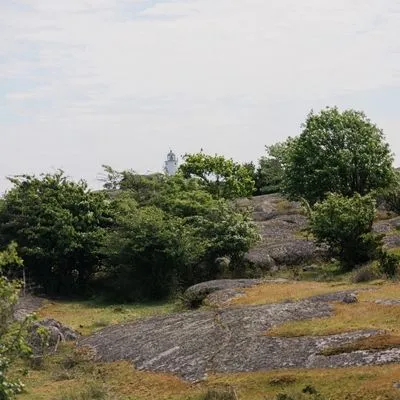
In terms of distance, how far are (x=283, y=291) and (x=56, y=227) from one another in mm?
18222

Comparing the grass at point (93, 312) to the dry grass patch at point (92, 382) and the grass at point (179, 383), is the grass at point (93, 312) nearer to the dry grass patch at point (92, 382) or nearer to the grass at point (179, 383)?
the dry grass patch at point (92, 382)

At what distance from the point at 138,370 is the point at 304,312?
684cm

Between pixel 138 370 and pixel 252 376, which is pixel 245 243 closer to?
pixel 138 370

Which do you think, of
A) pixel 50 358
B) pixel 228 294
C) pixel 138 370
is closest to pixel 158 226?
pixel 228 294

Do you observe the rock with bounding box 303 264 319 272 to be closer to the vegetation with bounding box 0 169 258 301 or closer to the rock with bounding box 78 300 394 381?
the vegetation with bounding box 0 169 258 301

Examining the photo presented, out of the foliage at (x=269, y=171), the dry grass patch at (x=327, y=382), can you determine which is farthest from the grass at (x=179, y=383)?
the foliage at (x=269, y=171)

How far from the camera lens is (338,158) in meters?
54.5

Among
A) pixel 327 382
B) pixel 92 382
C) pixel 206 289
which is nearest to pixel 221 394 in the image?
pixel 327 382

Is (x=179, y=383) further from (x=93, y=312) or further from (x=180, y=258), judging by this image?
(x=180, y=258)

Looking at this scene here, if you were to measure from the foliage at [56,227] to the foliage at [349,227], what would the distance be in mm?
14594

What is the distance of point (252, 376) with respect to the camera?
21.6 metres

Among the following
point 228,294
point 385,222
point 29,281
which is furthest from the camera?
point 385,222

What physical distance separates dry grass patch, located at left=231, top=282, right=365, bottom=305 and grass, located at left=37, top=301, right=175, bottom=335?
17.5 feet

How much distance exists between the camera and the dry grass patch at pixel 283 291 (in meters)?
30.9
